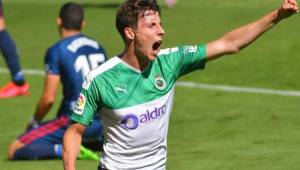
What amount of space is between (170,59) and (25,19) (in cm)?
1519

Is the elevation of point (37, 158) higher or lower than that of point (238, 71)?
higher

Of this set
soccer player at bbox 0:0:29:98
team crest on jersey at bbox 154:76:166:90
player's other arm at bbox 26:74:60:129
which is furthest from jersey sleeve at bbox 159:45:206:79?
soccer player at bbox 0:0:29:98

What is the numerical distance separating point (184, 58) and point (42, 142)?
184 inches

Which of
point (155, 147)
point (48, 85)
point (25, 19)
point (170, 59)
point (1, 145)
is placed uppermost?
point (170, 59)

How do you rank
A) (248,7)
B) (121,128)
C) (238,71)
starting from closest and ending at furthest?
1. (121,128)
2. (238,71)
3. (248,7)

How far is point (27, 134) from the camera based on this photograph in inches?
455

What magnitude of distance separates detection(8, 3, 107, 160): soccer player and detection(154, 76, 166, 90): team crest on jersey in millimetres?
4215

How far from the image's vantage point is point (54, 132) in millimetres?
11453

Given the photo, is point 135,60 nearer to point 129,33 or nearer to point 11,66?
point 129,33

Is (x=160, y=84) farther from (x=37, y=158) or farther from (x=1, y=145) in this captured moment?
(x=1, y=145)

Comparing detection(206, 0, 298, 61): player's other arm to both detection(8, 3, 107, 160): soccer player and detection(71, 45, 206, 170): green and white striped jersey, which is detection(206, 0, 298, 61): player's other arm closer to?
detection(71, 45, 206, 170): green and white striped jersey

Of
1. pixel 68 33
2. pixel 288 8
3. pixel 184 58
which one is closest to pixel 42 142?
pixel 68 33

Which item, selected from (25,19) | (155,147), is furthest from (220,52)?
(25,19)

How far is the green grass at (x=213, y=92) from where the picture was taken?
11336mm
